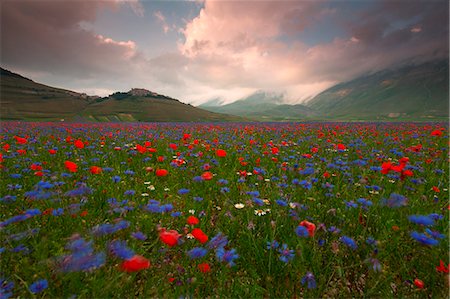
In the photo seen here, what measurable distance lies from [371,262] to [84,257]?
1916 millimetres

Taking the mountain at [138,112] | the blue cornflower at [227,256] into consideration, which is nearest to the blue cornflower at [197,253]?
the blue cornflower at [227,256]

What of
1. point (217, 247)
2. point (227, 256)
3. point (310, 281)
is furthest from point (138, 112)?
point (310, 281)

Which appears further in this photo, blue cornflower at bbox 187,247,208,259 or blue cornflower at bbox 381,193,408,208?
blue cornflower at bbox 381,193,408,208

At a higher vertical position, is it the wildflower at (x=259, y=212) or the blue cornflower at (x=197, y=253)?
the blue cornflower at (x=197, y=253)

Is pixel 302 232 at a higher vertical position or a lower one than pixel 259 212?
higher

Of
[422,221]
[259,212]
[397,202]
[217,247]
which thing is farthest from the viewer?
[259,212]

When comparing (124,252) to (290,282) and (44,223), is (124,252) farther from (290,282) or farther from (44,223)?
(44,223)

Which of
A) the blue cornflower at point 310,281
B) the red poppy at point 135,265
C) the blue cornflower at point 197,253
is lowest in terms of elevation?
the blue cornflower at point 310,281

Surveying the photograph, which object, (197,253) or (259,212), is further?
(259,212)

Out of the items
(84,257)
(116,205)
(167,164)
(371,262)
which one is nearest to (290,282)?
(371,262)

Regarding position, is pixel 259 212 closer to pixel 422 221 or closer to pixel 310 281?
pixel 310 281

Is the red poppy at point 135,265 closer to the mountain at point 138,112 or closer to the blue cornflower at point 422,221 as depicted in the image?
the blue cornflower at point 422,221

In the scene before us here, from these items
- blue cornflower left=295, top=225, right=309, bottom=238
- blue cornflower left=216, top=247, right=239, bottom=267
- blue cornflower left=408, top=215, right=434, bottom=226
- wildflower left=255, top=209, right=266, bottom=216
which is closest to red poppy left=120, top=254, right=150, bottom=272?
blue cornflower left=216, top=247, right=239, bottom=267

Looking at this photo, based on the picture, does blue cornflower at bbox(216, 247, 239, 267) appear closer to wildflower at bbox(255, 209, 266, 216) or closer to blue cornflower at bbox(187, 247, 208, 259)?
blue cornflower at bbox(187, 247, 208, 259)
